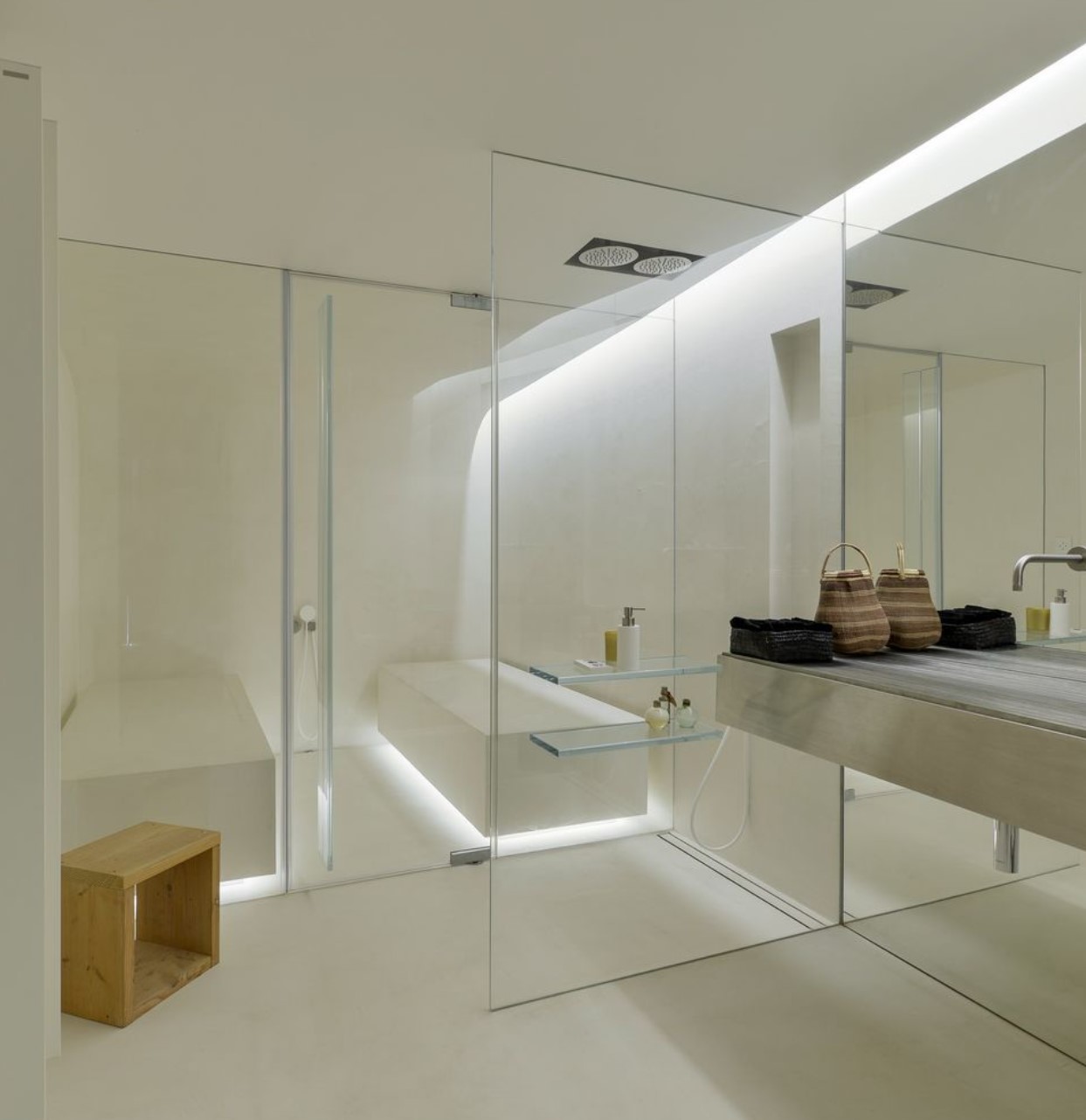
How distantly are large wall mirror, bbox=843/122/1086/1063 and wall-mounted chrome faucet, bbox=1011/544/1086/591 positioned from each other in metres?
0.02

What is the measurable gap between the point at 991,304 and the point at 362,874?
9.26 ft

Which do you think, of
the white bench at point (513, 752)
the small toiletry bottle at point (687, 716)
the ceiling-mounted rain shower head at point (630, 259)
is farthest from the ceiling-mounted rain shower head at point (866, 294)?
the white bench at point (513, 752)

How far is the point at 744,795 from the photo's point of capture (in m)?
2.78

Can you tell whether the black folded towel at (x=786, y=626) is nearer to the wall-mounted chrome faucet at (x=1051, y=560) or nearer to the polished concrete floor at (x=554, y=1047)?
the wall-mounted chrome faucet at (x=1051, y=560)

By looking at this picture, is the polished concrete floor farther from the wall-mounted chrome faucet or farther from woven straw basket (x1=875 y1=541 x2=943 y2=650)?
the wall-mounted chrome faucet

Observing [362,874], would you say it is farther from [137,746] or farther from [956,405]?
[956,405]

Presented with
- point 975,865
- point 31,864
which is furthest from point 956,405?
point 31,864

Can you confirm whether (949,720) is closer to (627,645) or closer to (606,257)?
(627,645)

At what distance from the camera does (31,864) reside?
62.8 inches

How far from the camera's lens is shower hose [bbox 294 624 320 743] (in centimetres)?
313

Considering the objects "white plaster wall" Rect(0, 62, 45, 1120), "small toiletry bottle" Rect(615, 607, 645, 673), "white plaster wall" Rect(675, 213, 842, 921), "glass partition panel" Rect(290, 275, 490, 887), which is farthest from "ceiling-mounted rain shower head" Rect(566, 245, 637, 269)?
"white plaster wall" Rect(0, 62, 45, 1120)

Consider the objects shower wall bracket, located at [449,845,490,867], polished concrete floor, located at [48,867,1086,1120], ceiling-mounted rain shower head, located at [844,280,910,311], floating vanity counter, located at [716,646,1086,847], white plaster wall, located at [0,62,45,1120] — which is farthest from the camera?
shower wall bracket, located at [449,845,490,867]

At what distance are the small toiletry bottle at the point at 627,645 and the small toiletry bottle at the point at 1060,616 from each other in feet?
3.55

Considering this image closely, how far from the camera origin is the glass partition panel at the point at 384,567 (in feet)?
10.2
